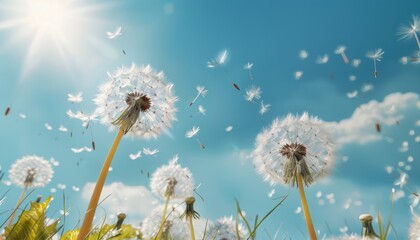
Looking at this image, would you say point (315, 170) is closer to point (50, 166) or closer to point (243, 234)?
point (243, 234)

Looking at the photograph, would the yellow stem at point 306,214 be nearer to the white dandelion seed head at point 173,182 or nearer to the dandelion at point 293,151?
the dandelion at point 293,151

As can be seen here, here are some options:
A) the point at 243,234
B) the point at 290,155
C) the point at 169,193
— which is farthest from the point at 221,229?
the point at 290,155

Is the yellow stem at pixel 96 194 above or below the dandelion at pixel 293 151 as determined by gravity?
below

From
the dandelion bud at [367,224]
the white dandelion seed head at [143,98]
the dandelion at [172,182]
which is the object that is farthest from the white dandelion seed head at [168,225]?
the dandelion bud at [367,224]

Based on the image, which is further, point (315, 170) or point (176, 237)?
point (176, 237)

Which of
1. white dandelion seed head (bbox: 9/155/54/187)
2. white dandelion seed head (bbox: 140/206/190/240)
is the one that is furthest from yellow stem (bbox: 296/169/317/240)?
white dandelion seed head (bbox: 9/155/54/187)

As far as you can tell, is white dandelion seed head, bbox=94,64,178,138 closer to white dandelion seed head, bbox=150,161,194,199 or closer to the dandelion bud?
white dandelion seed head, bbox=150,161,194,199

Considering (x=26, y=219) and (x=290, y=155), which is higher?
(x=290, y=155)

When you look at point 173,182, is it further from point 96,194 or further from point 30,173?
point 30,173
